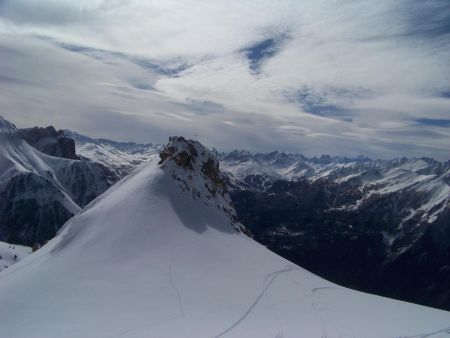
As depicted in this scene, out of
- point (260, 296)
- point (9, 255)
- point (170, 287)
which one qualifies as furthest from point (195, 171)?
point (9, 255)

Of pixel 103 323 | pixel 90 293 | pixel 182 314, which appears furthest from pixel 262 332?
pixel 90 293

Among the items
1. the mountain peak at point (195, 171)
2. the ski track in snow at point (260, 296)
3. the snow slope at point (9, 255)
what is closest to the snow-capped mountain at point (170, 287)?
the ski track in snow at point (260, 296)

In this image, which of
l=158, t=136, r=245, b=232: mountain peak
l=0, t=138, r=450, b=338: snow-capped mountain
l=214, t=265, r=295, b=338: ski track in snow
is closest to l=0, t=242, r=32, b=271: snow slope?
l=158, t=136, r=245, b=232: mountain peak

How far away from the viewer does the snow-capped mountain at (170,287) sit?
22969 mm

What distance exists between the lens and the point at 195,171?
54.1 metres

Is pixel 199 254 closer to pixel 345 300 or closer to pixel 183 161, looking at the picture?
pixel 345 300

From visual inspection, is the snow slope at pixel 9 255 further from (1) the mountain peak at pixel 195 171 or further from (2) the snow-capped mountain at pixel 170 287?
(2) the snow-capped mountain at pixel 170 287

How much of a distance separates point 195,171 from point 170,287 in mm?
26891

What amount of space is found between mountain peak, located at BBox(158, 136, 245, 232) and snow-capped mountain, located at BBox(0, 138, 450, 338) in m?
1.05

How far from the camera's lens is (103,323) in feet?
73.3

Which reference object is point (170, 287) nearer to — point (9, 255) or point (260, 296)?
point (260, 296)

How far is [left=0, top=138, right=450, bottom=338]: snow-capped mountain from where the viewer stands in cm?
2297

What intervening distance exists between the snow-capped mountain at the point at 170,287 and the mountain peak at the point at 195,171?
3.44 ft

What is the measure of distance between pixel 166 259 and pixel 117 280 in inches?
194
